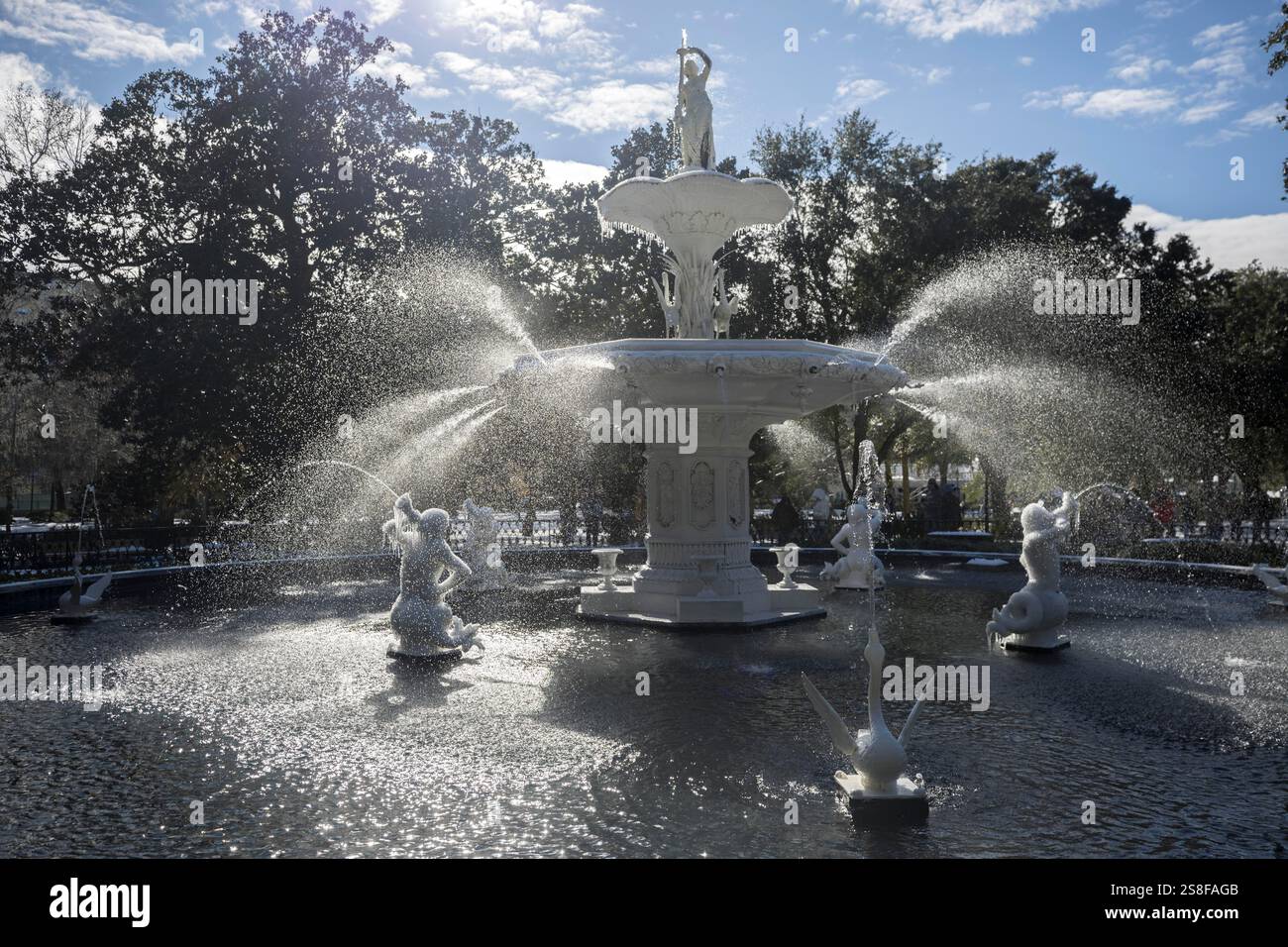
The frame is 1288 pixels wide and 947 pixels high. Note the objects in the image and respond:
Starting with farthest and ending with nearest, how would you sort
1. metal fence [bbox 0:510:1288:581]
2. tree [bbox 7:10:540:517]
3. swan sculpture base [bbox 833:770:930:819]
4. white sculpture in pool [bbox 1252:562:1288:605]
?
tree [bbox 7:10:540:517], metal fence [bbox 0:510:1288:581], white sculpture in pool [bbox 1252:562:1288:605], swan sculpture base [bbox 833:770:930:819]

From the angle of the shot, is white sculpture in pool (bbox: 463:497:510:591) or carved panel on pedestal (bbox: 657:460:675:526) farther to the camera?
white sculpture in pool (bbox: 463:497:510:591)

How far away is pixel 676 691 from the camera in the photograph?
852 centimetres

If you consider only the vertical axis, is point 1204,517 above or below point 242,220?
below

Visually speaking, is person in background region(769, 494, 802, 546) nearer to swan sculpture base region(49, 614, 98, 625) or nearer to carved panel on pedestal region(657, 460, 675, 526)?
carved panel on pedestal region(657, 460, 675, 526)

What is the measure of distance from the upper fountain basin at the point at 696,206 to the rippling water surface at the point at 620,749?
21.6 feet

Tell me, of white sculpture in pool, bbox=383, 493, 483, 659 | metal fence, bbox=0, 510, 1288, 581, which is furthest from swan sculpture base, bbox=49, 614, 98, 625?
white sculpture in pool, bbox=383, 493, 483, 659

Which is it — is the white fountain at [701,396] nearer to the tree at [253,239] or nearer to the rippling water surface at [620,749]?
the rippling water surface at [620,749]

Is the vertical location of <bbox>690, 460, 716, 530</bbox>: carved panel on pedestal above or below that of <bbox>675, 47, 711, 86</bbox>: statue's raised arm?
below

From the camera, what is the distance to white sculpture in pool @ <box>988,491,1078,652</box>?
34.2 ft

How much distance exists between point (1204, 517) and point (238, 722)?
31.6 m

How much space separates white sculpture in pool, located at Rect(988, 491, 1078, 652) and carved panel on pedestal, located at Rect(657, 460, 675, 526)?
17.0 ft

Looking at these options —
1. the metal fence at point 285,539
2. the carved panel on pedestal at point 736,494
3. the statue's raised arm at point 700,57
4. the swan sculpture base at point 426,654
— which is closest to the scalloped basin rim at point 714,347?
the carved panel on pedestal at point 736,494
